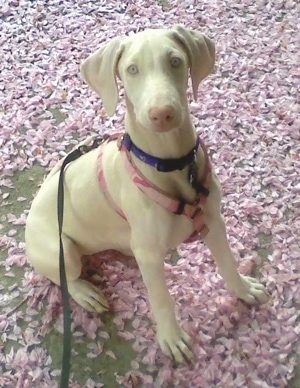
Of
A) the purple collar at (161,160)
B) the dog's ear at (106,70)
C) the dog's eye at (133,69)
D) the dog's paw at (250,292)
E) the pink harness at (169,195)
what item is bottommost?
the dog's paw at (250,292)

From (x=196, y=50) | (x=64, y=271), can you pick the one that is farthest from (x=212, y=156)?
(x=196, y=50)

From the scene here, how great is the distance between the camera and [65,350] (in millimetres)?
1811

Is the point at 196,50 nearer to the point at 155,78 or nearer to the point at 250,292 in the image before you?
the point at 155,78

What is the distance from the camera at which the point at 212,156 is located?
2549 millimetres

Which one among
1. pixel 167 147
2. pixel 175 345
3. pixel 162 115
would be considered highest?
pixel 162 115

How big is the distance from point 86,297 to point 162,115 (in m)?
0.88

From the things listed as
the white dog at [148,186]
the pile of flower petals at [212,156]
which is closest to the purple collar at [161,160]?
the white dog at [148,186]

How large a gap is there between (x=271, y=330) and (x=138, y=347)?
1.29ft

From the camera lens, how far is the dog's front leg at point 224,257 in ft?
5.91

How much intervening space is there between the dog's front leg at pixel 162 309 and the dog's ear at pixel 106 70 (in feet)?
1.31

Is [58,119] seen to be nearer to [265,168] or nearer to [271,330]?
[265,168]

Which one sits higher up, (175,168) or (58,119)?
(175,168)

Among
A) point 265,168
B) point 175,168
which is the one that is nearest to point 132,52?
point 175,168

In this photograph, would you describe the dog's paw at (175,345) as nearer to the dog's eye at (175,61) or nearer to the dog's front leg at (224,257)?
the dog's front leg at (224,257)
